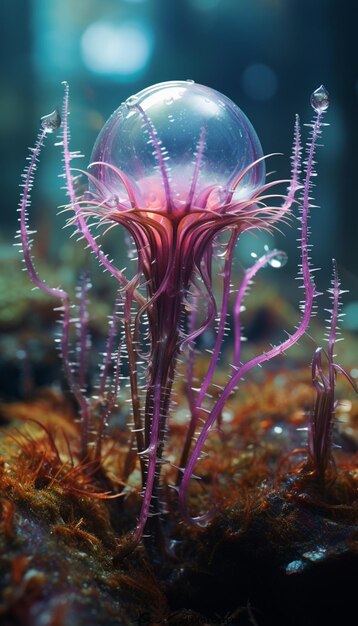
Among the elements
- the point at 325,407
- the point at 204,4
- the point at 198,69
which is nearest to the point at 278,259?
the point at 325,407

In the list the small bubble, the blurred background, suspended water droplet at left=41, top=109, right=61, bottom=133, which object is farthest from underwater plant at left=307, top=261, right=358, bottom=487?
the blurred background

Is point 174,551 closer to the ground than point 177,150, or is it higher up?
closer to the ground

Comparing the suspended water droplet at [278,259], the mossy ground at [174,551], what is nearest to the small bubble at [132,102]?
the suspended water droplet at [278,259]

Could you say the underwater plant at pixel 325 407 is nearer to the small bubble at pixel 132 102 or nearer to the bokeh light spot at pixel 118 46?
the small bubble at pixel 132 102

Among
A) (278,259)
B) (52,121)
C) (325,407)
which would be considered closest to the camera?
(52,121)

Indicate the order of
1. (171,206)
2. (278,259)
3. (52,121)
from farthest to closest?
(278,259)
(52,121)
(171,206)

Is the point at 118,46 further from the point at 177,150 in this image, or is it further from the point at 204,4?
the point at 177,150
